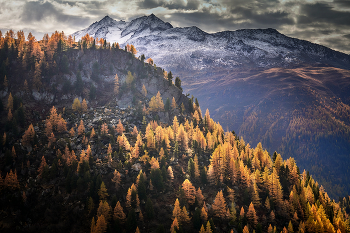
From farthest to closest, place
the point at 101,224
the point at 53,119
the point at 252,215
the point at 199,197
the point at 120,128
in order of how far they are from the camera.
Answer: the point at 120,128, the point at 53,119, the point at 199,197, the point at 252,215, the point at 101,224

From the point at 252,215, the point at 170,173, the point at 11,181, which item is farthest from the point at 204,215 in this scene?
the point at 11,181

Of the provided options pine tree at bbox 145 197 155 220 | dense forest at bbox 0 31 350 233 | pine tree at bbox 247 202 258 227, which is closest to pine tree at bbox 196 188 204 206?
dense forest at bbox 0 31 350 233

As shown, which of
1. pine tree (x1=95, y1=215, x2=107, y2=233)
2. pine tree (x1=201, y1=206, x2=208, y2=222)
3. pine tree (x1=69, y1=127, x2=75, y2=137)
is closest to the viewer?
pine tree (x1=95, y1=215, x2=107, y2=233)

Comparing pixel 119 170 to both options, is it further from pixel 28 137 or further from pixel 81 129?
pixel 28 137

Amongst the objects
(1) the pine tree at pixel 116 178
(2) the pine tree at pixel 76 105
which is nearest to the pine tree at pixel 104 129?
(2) the pine tree at pixel 76 105

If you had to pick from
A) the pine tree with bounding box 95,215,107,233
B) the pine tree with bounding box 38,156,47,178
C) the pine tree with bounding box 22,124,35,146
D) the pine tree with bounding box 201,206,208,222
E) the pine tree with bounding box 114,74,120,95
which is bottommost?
the pine tree with bounding box 95,215,107,233

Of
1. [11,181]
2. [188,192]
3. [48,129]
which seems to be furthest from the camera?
[48,129]

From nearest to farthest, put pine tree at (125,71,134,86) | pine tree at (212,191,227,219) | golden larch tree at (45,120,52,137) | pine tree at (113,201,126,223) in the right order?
pine tree at (113,201,126,223)
pine tree at (212,191,227,219)
golden larch tree at (45,120,52,137)
pine tree at (125,71,134,86)

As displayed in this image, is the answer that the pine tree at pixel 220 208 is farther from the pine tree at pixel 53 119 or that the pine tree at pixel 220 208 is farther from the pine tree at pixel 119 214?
the pine tree at pixel 53 119

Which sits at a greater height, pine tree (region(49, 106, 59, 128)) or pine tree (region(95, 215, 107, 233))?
pine tree (region(49, 106, 59, 128))

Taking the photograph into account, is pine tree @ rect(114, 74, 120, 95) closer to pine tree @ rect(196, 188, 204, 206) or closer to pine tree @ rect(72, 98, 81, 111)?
pine tree @ rect(72, 98, 81, 111)
